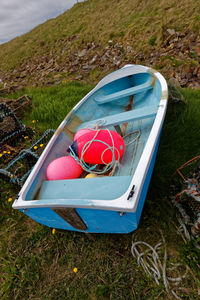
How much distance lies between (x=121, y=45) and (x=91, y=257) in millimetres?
8331

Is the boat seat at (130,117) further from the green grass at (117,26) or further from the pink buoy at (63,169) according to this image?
the green grass at (117,26)

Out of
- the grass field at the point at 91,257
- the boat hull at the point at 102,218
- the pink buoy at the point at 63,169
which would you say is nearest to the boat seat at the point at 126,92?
the grass field at the point at 91,257

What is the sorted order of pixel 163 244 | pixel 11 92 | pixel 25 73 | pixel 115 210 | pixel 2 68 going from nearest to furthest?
pixel 115 210, pixel 163 244, pixel 11 92, pixel 25 73, pixel 2 68

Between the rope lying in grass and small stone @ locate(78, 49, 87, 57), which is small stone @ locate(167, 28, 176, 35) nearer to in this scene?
small stone @ locate(78, 49, 87, 57)

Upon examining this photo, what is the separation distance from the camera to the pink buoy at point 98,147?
199cm

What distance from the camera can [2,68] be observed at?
1375 cm

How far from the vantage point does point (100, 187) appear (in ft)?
5.31

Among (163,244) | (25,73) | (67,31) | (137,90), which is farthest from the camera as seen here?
(67,31)

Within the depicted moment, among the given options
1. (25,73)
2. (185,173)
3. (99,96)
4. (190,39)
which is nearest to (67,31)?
(25,73)

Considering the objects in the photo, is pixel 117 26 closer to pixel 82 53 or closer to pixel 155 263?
pixel 82 53

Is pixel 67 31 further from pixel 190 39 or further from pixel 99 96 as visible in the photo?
pixel 99 96

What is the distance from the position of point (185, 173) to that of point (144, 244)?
116 cm

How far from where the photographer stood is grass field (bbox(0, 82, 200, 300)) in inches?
67.9

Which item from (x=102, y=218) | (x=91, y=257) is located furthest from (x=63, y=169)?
(x=91, y=257)
